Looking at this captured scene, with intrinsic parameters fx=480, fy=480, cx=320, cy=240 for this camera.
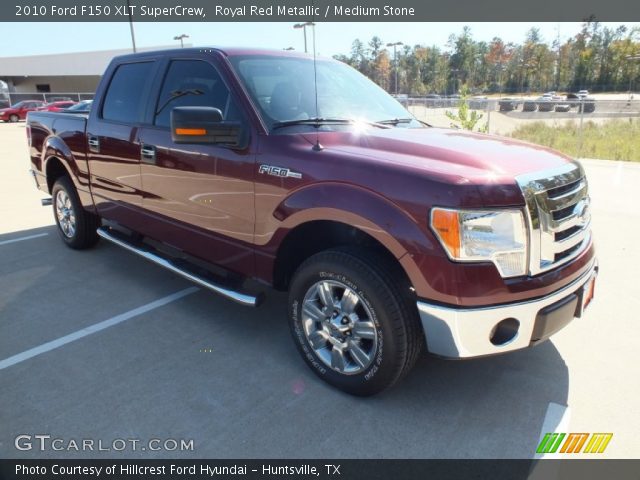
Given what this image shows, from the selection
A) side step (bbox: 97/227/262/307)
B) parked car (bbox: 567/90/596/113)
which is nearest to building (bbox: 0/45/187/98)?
parked car (bbox: 567/90/596/113)

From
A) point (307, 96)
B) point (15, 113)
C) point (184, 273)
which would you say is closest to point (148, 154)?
point (184, 273)

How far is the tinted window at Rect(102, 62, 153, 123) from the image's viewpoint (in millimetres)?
4125

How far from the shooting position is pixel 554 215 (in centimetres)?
246

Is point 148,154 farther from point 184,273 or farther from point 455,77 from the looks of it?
point 455,77

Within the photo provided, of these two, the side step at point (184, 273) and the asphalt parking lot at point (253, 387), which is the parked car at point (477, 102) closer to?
the side step at point (184, 273)

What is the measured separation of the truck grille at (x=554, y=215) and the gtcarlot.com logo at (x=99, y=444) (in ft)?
6.55

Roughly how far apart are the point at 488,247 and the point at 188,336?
90.4 inches

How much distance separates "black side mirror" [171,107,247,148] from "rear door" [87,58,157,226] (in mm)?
1301

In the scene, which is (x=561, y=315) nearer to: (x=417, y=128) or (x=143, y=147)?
(x=417, y=128)

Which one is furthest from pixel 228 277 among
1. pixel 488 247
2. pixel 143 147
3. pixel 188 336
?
pixel 488 247

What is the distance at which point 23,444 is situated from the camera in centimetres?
247

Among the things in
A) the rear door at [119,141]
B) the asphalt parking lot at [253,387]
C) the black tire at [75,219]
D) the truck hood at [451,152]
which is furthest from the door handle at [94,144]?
the truck hood at [451,152]

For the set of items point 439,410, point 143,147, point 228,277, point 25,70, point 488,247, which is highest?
point 25,70

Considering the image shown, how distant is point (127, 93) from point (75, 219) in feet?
5.83
